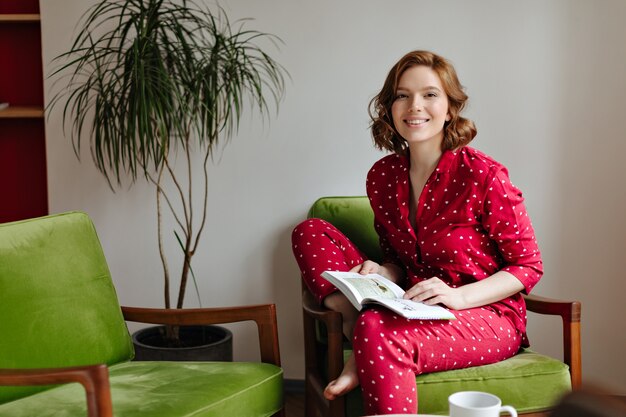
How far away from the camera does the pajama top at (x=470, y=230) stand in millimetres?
2184

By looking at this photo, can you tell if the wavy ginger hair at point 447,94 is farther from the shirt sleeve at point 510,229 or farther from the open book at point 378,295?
the open book at point 378,295

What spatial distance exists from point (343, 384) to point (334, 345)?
0.42ft

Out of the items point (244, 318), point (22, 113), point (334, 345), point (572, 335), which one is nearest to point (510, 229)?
point (572, 335)

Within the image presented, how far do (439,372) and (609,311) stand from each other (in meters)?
1.18

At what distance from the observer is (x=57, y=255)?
217 centimetres

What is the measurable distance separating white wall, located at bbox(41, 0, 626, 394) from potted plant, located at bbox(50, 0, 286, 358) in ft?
0.22

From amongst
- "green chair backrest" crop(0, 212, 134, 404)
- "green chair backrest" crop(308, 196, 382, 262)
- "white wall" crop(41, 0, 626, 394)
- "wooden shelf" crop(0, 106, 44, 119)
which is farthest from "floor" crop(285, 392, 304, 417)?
"wooden shelf" crop(0, 106, 44, 119)

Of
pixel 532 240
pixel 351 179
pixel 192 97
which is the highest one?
pixel 192 97

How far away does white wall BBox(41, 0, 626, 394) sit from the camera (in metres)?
2.84

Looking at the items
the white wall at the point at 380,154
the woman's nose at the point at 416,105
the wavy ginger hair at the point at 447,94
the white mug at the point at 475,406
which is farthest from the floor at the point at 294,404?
the white mug at the point at 475,406

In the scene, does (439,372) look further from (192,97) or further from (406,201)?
(192,97)

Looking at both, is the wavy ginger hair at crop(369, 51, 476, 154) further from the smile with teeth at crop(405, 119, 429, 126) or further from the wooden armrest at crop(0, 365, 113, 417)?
the wooden armrest at crop(0, 365, 113, 417)

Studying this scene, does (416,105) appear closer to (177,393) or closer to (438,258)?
(438,258)

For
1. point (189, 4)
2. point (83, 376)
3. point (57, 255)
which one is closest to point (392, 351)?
point (83, 376)
